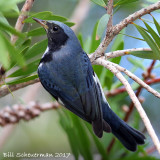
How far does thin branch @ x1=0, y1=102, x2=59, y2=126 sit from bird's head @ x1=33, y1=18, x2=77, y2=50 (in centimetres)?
38

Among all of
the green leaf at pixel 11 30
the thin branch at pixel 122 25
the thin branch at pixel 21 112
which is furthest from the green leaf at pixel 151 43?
the thin branch at pixel 21 112

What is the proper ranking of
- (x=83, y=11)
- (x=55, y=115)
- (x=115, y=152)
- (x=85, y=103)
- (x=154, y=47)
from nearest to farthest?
1. (x=154, y=47)
2. (x=85, y=103)
3. (x=115, y=152)
4. (x=83, y=11)
5. (x=55, y=115)

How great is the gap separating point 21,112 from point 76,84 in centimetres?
41

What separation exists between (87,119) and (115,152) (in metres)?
0.32

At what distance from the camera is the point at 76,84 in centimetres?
182

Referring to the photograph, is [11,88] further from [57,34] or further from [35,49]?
[57,34]

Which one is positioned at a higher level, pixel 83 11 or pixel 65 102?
pixel 83 11

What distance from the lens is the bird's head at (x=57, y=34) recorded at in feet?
6.30

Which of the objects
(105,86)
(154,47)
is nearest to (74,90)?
(105,86)

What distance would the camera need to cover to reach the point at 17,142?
3.20m

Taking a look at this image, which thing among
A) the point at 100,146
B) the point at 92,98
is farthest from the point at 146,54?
the point at 100,146

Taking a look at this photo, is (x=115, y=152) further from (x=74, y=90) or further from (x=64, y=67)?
(x=64, y=67)

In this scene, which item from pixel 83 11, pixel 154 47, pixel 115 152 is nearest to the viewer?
pixel 154 47

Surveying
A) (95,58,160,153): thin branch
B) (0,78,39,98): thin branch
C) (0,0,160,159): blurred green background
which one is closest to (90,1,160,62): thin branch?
(95,58,160,153): thin branch
